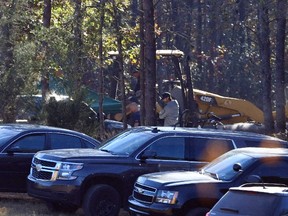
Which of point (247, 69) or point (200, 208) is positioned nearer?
point (200, 208)

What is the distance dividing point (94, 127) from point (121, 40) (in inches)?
146

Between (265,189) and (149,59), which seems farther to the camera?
(149,59)

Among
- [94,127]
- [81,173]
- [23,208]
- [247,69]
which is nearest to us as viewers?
[81,173]

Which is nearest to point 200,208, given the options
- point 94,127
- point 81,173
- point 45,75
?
point 81,173

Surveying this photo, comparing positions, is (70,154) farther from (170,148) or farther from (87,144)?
(87,144)

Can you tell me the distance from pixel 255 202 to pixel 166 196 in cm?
344

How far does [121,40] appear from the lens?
25.8 metres

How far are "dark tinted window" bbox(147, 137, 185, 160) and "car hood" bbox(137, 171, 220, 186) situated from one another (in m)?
1.83

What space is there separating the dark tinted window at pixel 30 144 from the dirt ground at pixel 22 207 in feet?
3.70

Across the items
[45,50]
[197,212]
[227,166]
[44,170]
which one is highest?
[45,50]

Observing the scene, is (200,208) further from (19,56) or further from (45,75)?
(45,75)

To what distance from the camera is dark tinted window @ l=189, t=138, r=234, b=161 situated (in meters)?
15.1

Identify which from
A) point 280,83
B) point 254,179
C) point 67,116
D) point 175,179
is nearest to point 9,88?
point 67,116

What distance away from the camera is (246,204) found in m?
9.20
